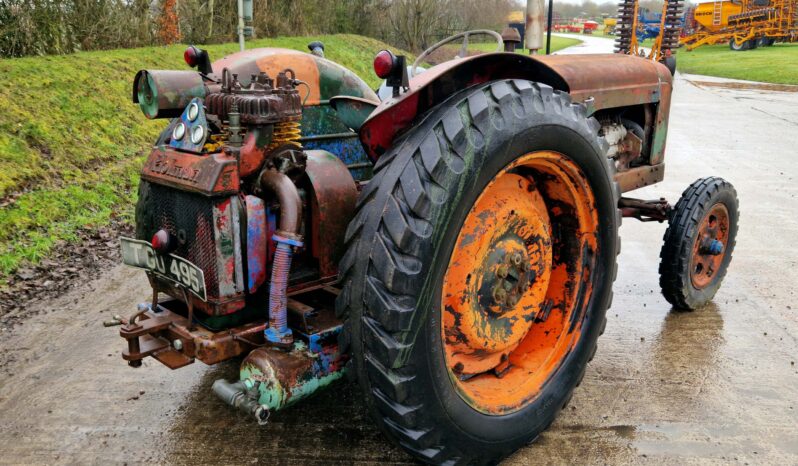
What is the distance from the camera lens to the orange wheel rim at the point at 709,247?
4.26m

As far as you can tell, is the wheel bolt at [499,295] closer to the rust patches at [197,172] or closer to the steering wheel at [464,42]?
the rust patches at [197,172]

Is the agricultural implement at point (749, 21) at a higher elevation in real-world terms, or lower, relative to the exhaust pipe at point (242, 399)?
higher

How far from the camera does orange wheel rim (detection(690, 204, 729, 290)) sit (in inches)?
168

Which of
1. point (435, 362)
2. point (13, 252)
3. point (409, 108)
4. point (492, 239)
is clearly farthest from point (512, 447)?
point (13, 252)

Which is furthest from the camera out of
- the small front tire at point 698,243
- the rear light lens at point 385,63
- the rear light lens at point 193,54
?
the small front tire at point 698,243

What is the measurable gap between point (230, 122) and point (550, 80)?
55.8 inches

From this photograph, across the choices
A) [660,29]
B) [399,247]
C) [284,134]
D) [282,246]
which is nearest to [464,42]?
[284,134]

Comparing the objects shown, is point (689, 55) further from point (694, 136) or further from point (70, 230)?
point (70, 230)

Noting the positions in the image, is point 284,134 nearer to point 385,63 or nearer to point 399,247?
point 385,63

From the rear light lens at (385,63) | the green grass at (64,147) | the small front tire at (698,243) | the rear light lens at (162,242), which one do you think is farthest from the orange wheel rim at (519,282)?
the green grass at (64,147)

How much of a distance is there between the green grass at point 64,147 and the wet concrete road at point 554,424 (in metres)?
1.10

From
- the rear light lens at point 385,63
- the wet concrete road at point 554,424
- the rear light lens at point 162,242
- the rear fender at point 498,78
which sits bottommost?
the wet concrete road at point 554,424

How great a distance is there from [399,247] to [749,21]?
4142 cm

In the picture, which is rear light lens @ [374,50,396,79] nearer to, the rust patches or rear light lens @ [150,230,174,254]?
the rust patches
